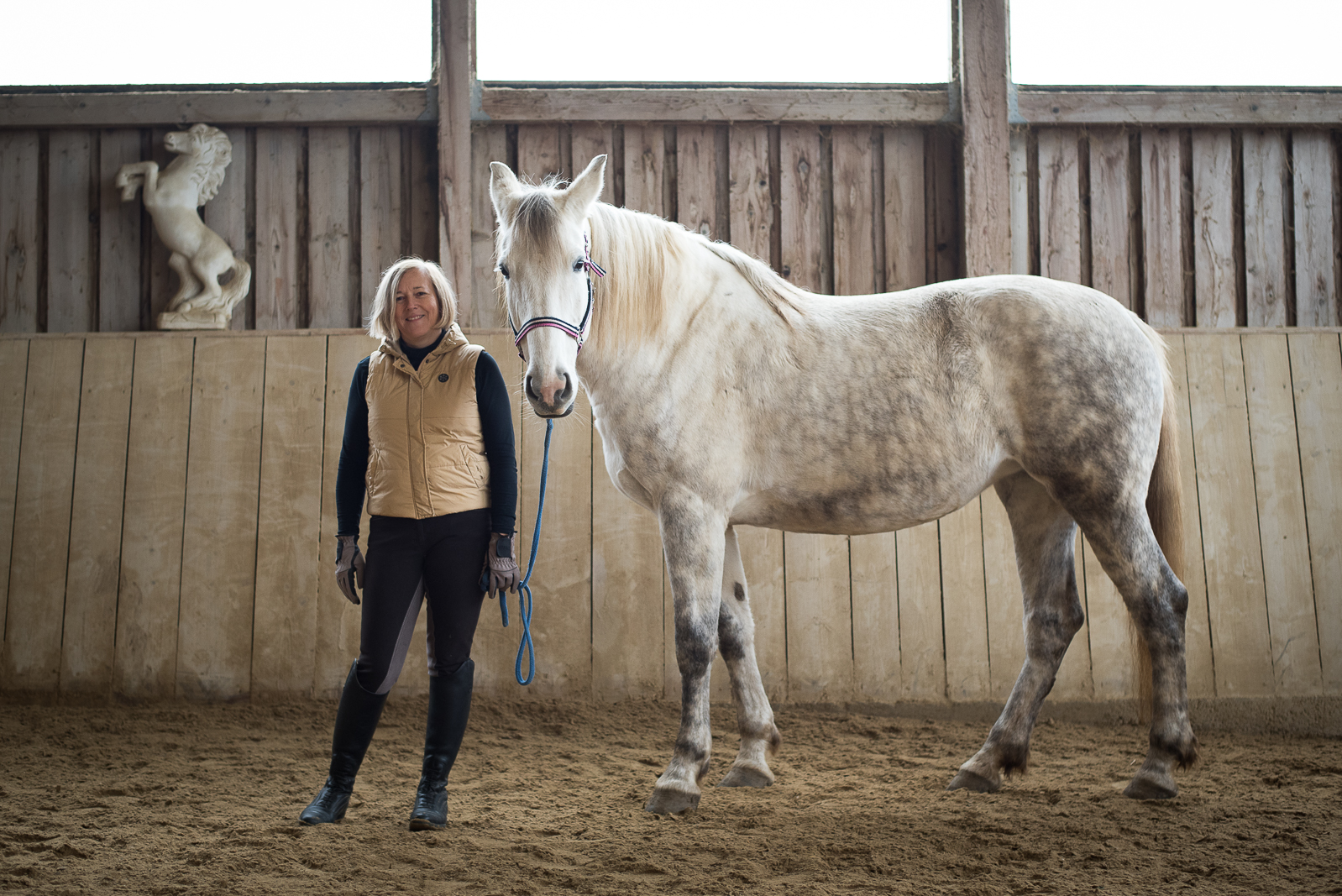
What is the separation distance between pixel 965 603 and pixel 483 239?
2.56m

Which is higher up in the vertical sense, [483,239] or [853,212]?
[853,212]

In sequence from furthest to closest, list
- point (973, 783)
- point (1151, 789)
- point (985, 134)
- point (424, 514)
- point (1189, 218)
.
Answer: point (1189, 218)
point (985, 134)
point (973, 783)
point (1151, 789)
point (424, 514)

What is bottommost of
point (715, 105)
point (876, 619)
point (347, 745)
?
point (347, 745)

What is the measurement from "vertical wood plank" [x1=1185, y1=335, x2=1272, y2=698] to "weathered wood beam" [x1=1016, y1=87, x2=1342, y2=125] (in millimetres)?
990

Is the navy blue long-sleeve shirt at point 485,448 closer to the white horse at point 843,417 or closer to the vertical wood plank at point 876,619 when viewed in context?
the white horse at point 843,417

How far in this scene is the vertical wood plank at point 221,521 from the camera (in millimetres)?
3439

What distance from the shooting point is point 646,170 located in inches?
147

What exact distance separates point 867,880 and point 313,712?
95.8 inches

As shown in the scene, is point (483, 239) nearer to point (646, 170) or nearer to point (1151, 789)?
point (646, 170)

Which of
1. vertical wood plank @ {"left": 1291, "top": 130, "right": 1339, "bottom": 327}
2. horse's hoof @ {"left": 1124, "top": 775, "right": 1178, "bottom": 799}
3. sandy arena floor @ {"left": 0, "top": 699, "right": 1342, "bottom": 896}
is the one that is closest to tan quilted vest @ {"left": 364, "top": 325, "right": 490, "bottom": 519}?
sandy arena floor @ {"left": 0, "top": 699, "right": 1342, "bottom": 896}

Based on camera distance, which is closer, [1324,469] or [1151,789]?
[1151,789]

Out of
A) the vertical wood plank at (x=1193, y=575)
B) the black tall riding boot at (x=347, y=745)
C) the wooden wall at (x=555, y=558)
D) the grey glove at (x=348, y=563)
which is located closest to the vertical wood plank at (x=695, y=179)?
the wooden wall at (x=555, y=558)

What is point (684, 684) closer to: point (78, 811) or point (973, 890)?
point (973, 890)

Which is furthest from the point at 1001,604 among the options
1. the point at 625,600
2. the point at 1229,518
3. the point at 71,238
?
the point at 71,238
